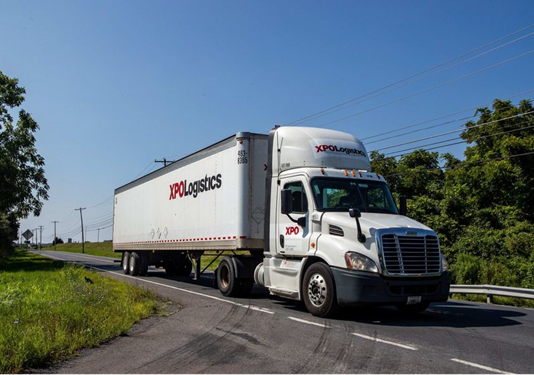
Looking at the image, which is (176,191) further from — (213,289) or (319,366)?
(319,366)

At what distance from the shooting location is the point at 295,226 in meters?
10.1

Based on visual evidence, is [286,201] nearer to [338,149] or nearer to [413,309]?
[338,149]

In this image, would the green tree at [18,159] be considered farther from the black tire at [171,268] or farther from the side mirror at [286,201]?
the side mirror at [286,201]

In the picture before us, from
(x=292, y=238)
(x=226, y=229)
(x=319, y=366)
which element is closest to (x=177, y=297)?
(x=226, y=229)

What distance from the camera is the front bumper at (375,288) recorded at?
8289mm

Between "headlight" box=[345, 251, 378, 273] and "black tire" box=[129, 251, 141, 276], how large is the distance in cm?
1394

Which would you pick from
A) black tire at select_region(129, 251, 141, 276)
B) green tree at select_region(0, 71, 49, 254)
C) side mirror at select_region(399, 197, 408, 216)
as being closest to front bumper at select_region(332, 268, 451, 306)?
side mirror at select_region(399, 197, 408, 216)

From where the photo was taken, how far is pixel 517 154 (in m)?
27.1

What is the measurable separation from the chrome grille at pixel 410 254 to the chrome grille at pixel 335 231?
806 mm

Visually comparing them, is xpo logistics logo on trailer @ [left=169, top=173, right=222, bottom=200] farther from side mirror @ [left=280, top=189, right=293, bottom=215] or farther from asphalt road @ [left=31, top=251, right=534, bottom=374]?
asphalt road @ [left=31, top=251, right=534, bottom=374]

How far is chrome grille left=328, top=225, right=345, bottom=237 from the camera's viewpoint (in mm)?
8961

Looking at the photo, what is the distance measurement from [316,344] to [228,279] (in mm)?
6045

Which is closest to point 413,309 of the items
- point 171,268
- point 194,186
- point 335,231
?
point 335,231

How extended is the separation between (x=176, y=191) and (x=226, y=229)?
4265 mm
